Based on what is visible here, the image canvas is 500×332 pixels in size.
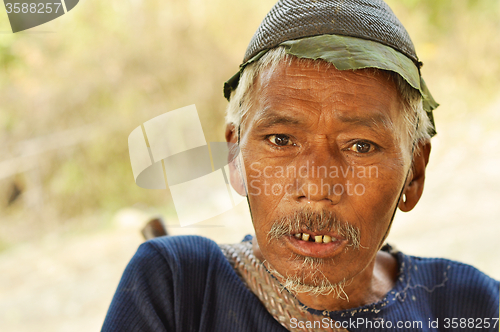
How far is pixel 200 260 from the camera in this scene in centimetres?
161

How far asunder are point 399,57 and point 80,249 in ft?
11.8

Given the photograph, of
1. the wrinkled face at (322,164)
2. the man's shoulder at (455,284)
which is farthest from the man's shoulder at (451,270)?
the wrinkled face at (322,164)

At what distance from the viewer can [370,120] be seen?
1300 millimetres

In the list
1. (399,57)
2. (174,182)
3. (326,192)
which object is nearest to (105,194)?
(174,182)

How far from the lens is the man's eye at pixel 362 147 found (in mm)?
1358

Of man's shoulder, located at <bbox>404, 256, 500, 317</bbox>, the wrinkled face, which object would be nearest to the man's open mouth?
the wrinkled face

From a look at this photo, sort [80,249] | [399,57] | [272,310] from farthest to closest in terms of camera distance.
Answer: [80,249], [272,310], [399,57]

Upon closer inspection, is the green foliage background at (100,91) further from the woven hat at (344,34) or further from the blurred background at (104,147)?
the woven hat at (344,34)

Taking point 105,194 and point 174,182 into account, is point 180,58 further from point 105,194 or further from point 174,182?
point 174,182

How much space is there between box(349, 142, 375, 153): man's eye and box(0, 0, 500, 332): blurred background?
1.22 metres

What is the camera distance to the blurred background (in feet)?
9.43
